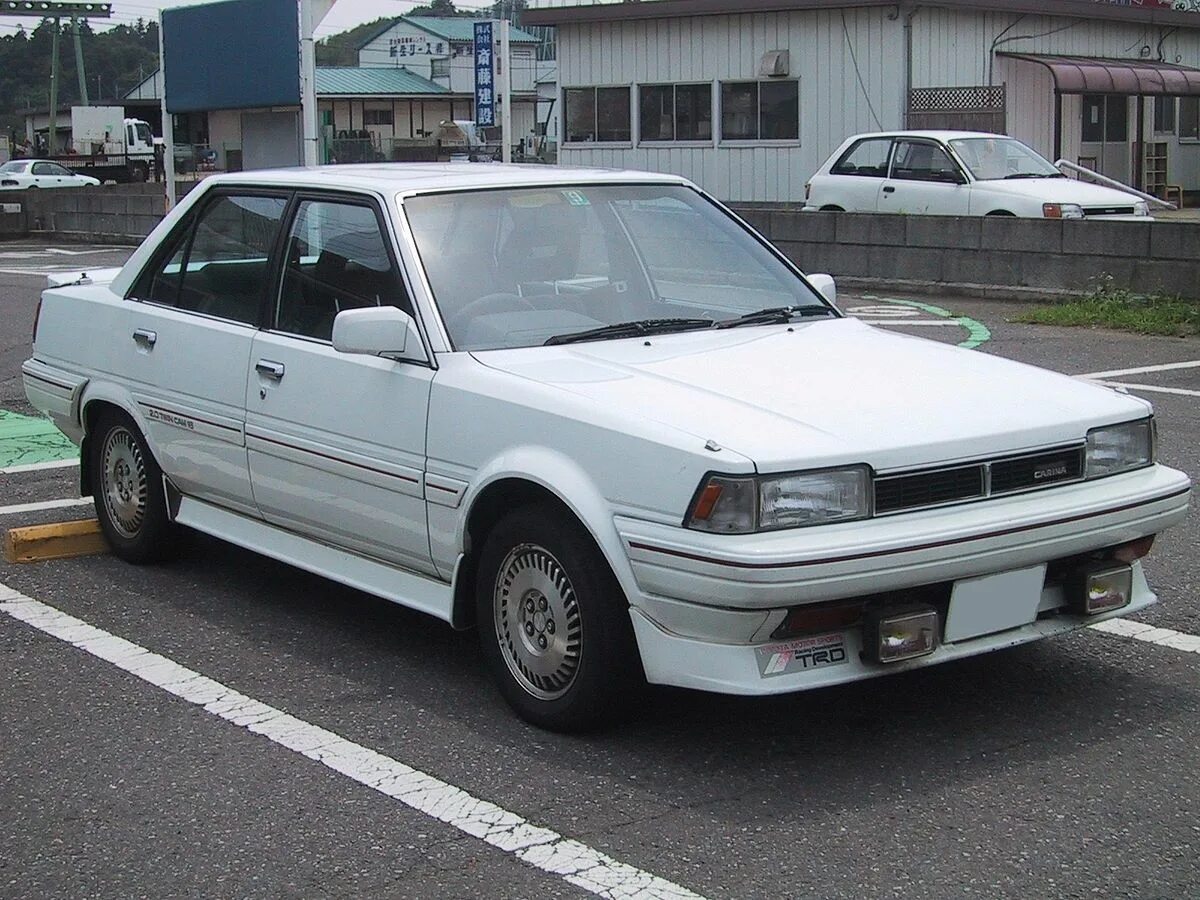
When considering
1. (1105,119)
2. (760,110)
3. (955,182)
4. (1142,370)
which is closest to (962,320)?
(1142,370)

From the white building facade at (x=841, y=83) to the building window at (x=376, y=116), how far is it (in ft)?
161

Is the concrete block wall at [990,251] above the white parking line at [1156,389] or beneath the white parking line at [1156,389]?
above

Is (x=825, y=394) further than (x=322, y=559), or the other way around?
(x=322, y=559)

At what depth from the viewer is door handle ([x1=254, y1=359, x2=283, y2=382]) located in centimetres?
540

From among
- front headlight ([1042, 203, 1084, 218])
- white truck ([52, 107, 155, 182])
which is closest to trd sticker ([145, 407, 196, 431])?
front headlight ([1042, 203, 1084, 218])

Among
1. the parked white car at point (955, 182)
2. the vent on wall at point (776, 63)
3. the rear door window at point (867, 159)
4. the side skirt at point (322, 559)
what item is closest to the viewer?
the side skirt at point (322, 559)

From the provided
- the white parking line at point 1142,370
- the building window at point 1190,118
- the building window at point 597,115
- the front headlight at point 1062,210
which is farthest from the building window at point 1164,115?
the white parking line at point 1142,370

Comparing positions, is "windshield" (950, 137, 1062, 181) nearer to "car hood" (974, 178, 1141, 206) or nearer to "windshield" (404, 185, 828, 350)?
"car hood" (974, 178, 1141, 206)

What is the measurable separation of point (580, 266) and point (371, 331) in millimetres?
828

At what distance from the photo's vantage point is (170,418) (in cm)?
597

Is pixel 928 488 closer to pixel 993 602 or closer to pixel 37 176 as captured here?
pixel 993 602

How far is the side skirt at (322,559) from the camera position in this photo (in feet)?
16.1

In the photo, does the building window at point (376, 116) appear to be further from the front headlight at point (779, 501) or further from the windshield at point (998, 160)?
the front headlight at point (779, 501)

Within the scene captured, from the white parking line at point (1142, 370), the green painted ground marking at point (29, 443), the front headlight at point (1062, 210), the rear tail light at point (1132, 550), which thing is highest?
the front headlight at point (1062, 210)
